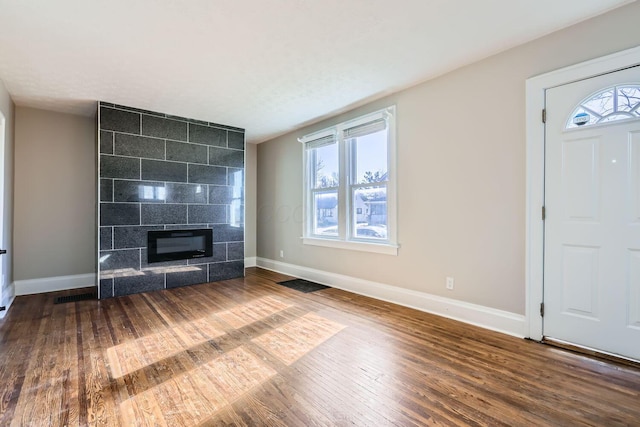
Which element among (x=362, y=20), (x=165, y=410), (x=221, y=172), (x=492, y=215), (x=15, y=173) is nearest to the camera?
(x=165, y=410)

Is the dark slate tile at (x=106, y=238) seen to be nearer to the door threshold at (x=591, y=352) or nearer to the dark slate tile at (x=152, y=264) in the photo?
the dark slate tile at (x=152, y=264)

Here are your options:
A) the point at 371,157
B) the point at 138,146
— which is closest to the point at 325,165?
the point at 371,157

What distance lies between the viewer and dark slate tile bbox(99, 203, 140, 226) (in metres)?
4.03

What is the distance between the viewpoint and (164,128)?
Result: 176 inches

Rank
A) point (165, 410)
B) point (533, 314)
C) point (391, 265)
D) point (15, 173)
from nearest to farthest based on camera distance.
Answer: point (165, 410)
point (533, 314)
point (391, 265)
point (15, 173)

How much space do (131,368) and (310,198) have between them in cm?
344

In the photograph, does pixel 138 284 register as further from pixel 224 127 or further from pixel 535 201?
pixel 535 201

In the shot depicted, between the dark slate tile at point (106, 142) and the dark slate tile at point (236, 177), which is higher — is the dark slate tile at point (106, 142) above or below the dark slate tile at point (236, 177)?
above

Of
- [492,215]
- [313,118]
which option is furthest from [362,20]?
[313,118]

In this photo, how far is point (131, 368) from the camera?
7.14 feet

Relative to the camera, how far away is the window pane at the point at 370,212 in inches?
156

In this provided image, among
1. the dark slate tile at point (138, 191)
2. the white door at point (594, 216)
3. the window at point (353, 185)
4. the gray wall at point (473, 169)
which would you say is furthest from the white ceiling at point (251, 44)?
the dark slate tile at point (138, 191)

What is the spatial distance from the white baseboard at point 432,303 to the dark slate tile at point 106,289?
270cm

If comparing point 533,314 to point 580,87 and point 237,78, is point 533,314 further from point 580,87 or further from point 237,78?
point 237,78
